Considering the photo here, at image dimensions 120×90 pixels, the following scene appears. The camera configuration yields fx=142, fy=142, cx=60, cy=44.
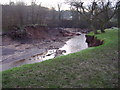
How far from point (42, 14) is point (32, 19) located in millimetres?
5513

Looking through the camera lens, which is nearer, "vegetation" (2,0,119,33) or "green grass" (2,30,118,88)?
"green grass" (2,30,118,88)

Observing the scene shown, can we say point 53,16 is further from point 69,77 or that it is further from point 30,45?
point 69,77

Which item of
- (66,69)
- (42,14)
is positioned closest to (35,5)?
(42,14)

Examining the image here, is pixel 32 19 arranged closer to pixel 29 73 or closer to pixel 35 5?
pixel 35 5

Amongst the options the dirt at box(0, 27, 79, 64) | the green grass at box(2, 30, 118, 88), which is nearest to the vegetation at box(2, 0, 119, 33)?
the dirt at box(0, 27, 79, 64)

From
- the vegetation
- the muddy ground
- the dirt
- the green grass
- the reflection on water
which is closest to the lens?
the green grass

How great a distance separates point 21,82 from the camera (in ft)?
19.2

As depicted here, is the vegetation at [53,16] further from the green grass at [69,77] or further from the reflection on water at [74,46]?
the green grass at [69,77]

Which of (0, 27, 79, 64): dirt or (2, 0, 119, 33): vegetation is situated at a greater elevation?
(2, 0, 119, 33): vegetation

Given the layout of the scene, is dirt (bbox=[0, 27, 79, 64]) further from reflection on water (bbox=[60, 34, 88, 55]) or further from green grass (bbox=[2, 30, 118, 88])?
green grass (bbox=[2, 30, 118, 88])

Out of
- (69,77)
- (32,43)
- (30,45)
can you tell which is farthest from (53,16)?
(69,77)

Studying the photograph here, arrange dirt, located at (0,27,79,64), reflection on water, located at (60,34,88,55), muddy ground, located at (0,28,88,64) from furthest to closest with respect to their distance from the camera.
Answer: reflection on water, located at (60,34,88,55) < dirt, located at (0,27,79,64) < muddy ground, located at (0,28,88,64)

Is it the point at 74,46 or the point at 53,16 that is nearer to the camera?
the point at 74,46

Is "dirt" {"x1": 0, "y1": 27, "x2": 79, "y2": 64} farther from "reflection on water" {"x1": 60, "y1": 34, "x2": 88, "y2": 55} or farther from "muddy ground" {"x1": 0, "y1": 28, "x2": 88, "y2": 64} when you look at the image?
"reflection on water" {"x1": 60, "y1": 34, "x2": 88, "y2": 55}
